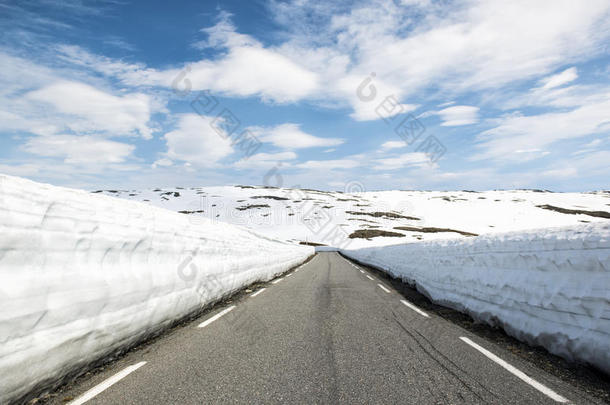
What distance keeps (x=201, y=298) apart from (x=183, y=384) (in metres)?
3.43

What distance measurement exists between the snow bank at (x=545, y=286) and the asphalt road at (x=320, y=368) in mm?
626

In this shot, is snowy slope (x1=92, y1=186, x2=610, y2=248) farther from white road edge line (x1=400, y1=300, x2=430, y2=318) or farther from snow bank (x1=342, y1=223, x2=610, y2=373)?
snow bank (x1=342, y1=223, x2=610, y2=373)

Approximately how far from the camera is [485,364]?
13.4ft

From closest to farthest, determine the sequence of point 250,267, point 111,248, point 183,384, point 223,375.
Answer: point 183,384
point 223,375
point 111,248
point 250,267

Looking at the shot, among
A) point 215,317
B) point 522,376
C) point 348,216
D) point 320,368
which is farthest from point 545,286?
point 348,216

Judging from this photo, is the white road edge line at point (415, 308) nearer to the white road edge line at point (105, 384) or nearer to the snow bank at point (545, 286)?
the snow bank at point (545, 286)

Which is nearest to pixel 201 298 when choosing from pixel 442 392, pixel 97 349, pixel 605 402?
pixel 97 349

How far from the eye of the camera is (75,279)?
3.32 m

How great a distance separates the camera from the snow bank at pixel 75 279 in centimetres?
274

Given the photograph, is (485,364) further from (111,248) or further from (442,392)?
(111,248)

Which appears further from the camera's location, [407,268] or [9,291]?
[407,268]

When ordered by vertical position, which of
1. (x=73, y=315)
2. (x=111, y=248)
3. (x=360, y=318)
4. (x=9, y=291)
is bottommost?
(x=360, y=318)

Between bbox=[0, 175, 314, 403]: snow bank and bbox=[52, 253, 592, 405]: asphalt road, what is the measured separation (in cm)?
37

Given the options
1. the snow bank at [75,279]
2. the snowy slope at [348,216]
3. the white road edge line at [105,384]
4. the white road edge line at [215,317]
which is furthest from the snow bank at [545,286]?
the snowy slope at [348,216]
